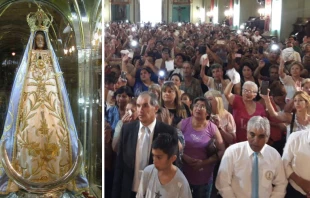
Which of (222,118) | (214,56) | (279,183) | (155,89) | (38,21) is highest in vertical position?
(38,21)

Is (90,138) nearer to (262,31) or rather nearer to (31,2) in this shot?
(31,2)

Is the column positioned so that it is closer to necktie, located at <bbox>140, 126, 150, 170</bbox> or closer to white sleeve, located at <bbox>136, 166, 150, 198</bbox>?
necktie, located at <bbox>140, 126, 150, 170</bbox>

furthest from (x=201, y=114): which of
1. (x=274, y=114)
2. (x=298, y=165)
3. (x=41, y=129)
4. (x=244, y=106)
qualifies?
(x=41, y=129)

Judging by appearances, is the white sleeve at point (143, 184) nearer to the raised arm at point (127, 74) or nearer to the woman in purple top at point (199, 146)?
the woman in purple top at point (199, 146)

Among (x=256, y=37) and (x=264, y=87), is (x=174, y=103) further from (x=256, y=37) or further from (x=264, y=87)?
(x=256, y=37)

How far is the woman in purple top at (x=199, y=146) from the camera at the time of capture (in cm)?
170

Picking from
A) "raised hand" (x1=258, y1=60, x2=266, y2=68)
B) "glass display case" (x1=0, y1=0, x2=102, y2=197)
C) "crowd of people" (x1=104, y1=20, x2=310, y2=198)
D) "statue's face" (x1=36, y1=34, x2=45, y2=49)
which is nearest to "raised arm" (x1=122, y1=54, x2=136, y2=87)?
"crowd of people" (x1=104, y1=20, x2=310, y2=198)

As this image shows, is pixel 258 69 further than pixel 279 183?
Yes

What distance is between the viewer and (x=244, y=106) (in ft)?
5.91

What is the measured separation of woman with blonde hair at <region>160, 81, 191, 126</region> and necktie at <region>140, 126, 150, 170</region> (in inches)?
5.1

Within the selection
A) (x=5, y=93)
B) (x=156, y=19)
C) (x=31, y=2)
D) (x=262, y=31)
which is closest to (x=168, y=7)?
(x=156, y=19)

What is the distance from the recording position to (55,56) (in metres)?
1.84

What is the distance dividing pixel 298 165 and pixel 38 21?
1.22m

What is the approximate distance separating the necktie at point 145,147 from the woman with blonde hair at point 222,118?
0.95 feet
